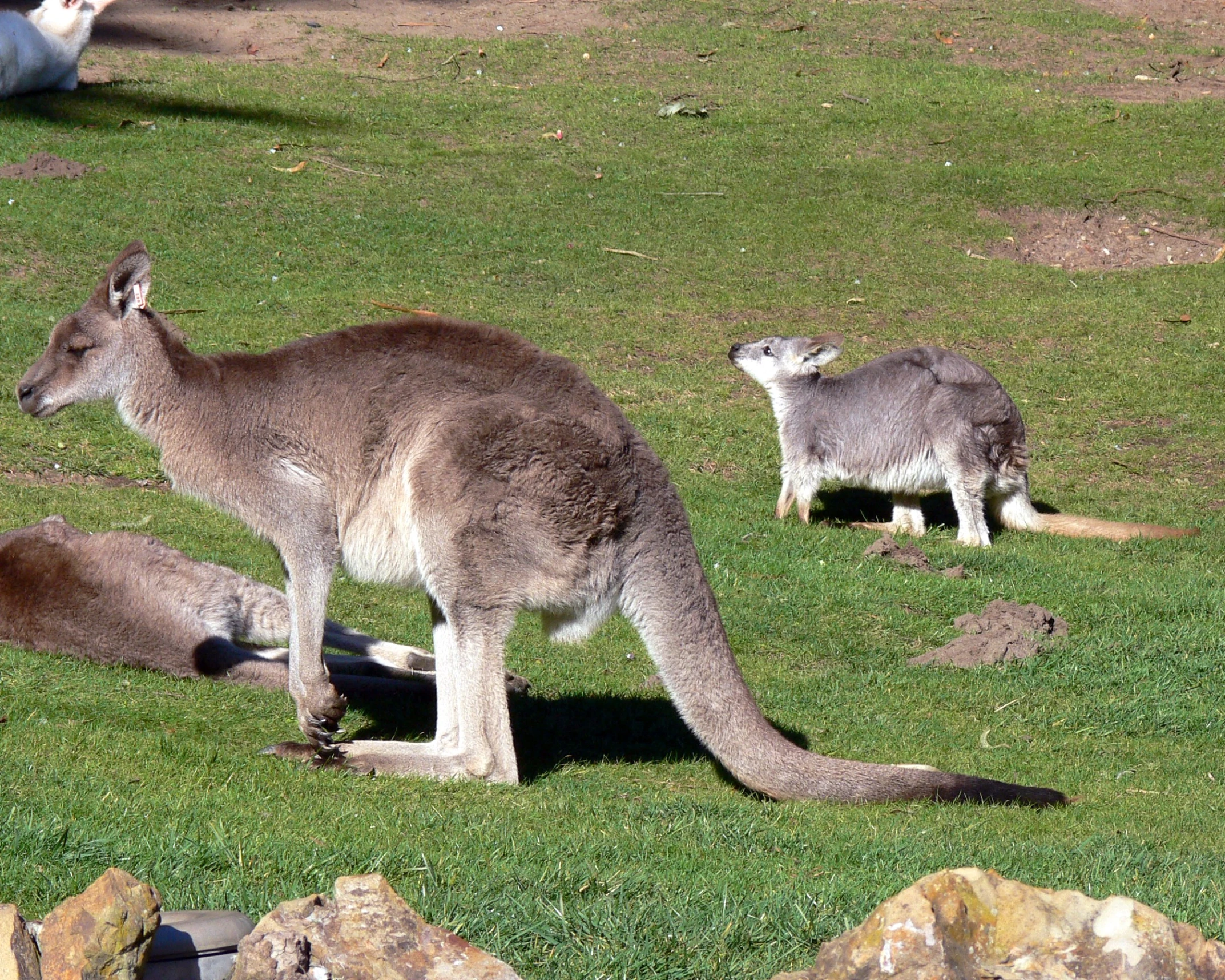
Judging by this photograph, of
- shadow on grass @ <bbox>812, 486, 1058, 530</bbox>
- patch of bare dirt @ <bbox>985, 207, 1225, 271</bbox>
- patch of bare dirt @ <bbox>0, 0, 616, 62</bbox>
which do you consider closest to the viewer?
shadow on grass @ <bbox>812, 486, 1058, 530</bbox>

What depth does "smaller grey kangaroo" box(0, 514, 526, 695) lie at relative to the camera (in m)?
5.72

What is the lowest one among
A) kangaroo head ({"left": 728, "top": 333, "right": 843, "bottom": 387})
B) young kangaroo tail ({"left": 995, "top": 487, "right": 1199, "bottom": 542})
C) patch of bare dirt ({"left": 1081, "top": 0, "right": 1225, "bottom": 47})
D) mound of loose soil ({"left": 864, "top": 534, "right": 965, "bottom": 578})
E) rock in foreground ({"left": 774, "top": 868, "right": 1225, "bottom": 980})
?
young kangaroo tail ({"left": 995, "top": 487, "right": 1199, "bottom": 542})

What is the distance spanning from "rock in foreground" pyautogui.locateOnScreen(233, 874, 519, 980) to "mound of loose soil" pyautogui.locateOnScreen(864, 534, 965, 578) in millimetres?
5606

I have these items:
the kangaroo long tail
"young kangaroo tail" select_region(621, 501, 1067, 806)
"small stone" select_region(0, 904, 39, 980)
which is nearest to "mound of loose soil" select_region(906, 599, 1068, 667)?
"young kangaroo tail" select_region(621, 501, 1067, 806)

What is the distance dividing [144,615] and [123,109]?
1126 cm

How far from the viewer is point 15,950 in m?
2.38

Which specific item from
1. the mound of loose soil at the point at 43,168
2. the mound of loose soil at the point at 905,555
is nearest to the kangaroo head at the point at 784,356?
the mound of loose soil at the point at 905,555

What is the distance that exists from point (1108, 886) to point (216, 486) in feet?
10.2

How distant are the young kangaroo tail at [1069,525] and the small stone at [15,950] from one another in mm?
7585

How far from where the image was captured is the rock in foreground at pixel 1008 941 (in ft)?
8.01

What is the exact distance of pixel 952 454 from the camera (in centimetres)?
889

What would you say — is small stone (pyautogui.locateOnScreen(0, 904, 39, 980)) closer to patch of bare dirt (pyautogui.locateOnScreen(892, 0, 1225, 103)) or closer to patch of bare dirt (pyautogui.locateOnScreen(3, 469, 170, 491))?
patch of bare dirt (pyautogui.locateOnScreen(3, 469, 170, 491))

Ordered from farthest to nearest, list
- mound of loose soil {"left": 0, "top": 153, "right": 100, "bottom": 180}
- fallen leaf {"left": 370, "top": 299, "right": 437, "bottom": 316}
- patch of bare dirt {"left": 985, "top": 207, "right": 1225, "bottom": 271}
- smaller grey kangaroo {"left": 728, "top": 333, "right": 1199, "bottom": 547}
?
patch of bare dirt {"left": 985, "top": 207, "right": 1225, "bottom": 271}, mound of loose soil {"left": 0, "top": 153, "right": 100, "bottom": 180}, fallen leaf {"left": 370, "top": 299, "right": 437, "bottom": 316}, smaller grey kangaroo {"left": 728, "top": 333, "right": 1199, "bottom": 547}

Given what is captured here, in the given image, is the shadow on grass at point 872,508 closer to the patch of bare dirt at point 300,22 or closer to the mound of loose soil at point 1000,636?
the mound of loose soil at point 1000,636
